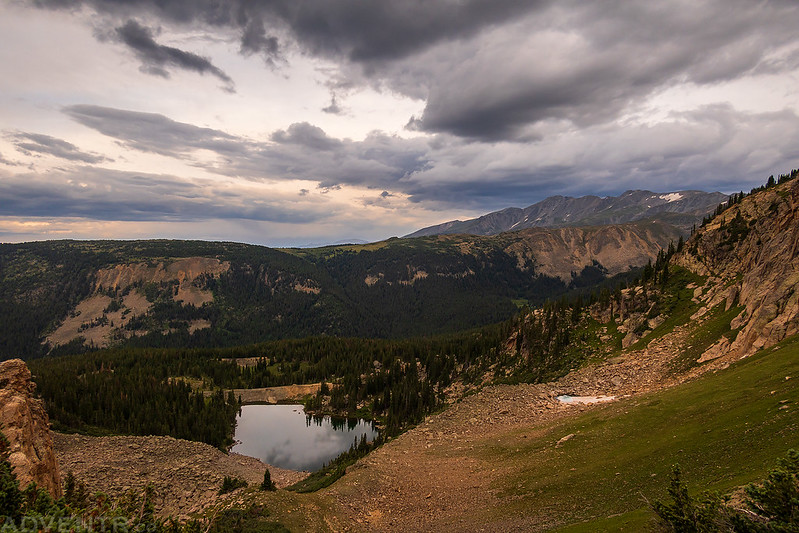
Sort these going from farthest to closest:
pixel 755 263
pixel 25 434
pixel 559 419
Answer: pixel 755 263 < pixel 559 419 < pixel 25 434

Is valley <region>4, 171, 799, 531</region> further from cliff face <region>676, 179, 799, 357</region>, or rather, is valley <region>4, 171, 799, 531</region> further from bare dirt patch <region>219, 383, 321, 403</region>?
bare dirt patch <region>219, 383, 321, 403</region>

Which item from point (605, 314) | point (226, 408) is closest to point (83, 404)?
point (226, 408)

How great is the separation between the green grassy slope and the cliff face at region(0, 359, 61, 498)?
3205 centimetres

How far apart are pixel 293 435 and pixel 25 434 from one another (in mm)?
80742

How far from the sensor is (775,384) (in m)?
26.7

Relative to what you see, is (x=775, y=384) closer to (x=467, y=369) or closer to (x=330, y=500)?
(x=330, y=500)

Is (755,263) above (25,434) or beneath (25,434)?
above

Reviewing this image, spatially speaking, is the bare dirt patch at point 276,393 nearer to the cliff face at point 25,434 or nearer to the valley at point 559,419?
the valley at point 559,419

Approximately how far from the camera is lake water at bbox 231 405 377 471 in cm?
8431

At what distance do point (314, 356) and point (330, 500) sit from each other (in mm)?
136773

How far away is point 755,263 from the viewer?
52281 mm

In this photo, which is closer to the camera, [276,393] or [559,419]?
[559,419]

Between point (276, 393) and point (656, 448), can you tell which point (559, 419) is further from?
point (276, 393)

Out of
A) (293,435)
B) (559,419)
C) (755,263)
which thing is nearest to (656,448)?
(559,419)
